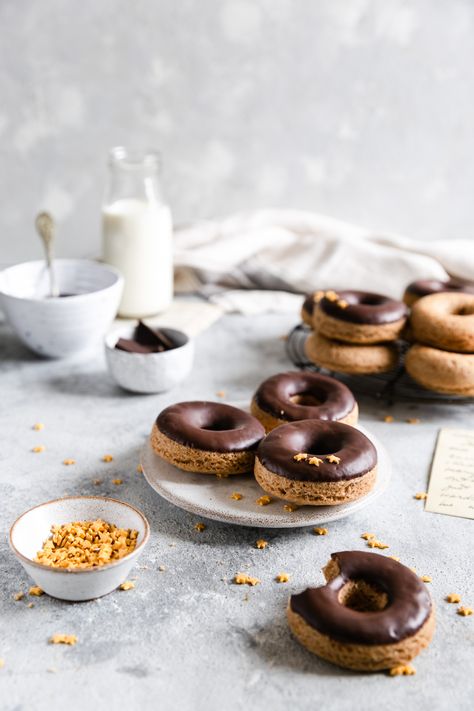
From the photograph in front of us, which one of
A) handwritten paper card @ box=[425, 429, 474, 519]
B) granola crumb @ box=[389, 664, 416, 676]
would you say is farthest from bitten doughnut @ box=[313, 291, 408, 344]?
granola crumb @ box=[389, 664, 416, 676]

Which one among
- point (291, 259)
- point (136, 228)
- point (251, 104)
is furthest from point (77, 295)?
point (251, 104)

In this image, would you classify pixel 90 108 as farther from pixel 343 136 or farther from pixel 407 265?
pixel 407 265

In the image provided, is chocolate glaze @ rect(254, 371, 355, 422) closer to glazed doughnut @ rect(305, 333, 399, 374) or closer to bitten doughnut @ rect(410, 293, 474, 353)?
glazed doughnut @ rect(305, 333, 399, 374)

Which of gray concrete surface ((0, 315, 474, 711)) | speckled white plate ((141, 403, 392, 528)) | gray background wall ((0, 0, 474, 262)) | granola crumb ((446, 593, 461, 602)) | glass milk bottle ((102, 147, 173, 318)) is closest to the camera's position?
gray concrete surface ((0, 315, 474, 711))

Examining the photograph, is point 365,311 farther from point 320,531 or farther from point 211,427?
point 320,531

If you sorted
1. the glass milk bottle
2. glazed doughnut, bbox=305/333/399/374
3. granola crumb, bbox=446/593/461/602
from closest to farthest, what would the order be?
granola crumb, bbox=446/593/461/602
glazed doughnut, bbox=305/333/399/374
the glass milk bottle

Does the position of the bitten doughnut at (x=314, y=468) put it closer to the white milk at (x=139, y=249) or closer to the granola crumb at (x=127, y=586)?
the granola crumb at (x=127, y=586)

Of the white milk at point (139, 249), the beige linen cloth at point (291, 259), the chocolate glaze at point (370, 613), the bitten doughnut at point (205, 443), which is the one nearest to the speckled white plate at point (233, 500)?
the bitten doughnut at point (205, 443)
